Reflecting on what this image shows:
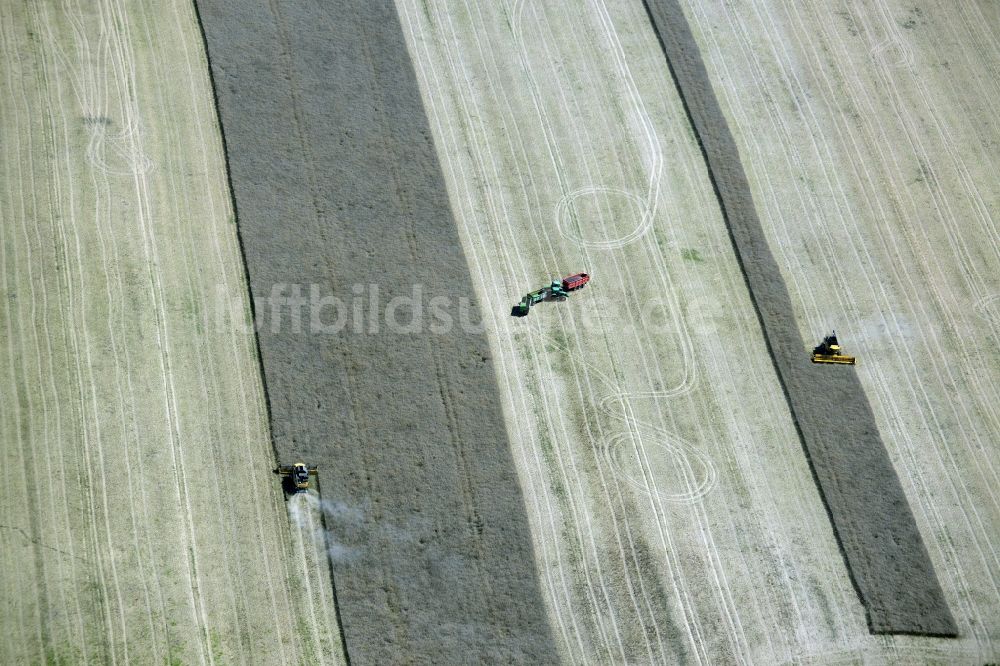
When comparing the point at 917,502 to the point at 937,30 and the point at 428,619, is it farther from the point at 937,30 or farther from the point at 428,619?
the point at 937,30

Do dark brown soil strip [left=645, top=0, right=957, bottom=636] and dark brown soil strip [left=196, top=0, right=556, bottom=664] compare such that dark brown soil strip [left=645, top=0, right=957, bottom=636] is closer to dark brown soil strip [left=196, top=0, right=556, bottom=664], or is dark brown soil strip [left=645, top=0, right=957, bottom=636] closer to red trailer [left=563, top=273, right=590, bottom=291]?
red trailer [left=563, top=273, right=590, bottom=291]

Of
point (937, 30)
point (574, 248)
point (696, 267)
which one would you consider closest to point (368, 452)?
point (574, 248)

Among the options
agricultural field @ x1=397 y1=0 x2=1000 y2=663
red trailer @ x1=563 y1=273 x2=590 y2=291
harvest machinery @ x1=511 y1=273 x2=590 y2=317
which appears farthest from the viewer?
red trailer @ x1=563 y1=273 x2=590 y2=291

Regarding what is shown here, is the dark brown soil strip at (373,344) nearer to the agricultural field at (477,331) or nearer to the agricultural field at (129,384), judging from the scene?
the agricultural field at (477,331)

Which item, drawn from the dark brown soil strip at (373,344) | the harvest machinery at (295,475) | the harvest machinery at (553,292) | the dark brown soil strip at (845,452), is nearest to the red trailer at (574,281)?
the harvest machinery at (553,292)

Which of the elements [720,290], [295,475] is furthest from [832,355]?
[295,475]

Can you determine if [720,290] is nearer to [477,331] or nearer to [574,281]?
[574,281]

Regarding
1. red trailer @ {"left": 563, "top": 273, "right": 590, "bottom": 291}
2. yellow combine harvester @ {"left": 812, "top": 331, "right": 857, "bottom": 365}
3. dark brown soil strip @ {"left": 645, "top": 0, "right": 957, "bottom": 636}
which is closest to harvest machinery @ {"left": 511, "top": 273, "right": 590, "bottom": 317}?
red trailer @ {"left": 563, "top": 273, "right": 590, "bottom": 291}
